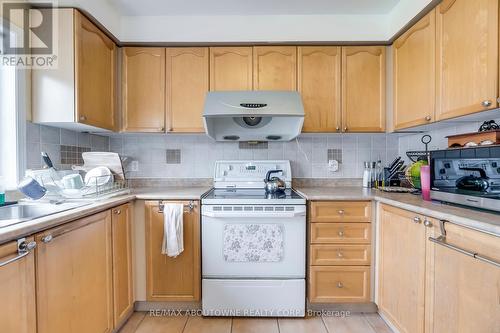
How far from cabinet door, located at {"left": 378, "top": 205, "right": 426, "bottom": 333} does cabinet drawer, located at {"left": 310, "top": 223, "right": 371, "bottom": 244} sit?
11cm

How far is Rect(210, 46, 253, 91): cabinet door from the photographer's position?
7.01 feet

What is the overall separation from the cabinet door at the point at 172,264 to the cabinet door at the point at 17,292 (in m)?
0.92

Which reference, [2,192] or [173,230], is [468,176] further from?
[2,192]

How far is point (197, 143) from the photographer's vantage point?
2475 millimetres

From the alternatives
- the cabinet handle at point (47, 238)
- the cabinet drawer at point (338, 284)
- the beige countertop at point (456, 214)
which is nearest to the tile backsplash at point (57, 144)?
the cabinet handle at point (47, 238)

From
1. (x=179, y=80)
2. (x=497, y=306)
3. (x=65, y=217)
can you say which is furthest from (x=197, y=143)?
(x=497, y=306)

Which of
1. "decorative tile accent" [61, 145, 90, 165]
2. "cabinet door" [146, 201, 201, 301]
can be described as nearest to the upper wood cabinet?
"decorative tile accent" [61, 145, 90, 165]

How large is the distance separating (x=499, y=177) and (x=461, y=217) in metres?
0.27

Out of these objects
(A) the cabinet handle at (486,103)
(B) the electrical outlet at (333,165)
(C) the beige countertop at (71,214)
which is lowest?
(C) the beige countertop at (71,214)

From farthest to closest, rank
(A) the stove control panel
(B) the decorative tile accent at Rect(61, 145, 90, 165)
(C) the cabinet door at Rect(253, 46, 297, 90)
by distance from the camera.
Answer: (A) the stove control panel → (C) the cabinet door at Rect(253, 46, 297, 90) → (B) the decorative tile accent at Rect(61, 145, 90, 165)

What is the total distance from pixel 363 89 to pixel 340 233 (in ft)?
4.02

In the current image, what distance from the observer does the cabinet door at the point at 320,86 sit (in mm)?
2135

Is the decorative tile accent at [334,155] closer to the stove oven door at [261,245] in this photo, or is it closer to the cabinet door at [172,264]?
the stove oven door at [261,245]

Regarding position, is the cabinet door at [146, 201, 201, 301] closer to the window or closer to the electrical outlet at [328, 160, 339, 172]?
the window
